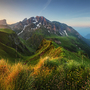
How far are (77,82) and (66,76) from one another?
0.93 metres

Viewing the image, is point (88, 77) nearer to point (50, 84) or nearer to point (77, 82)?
point (77, 82)

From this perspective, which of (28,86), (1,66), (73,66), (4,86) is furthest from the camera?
(73,66)

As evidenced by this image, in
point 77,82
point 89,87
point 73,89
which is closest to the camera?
point 89,87

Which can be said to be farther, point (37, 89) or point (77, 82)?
point (77, 82)

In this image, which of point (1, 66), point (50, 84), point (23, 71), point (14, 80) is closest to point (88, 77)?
point (50, 84)

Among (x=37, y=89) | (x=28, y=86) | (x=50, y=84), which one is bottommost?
(x=37, y=89)

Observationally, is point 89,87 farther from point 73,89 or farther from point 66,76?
point 66,76

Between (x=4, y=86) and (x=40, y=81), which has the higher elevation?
(x=4, y=86)

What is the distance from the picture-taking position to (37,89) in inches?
179

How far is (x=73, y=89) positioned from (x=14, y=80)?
3945 mm

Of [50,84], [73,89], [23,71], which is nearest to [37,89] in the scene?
[50,84]

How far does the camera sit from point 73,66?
656 centimetres

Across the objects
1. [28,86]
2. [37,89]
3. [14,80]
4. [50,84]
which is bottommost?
[37,89]

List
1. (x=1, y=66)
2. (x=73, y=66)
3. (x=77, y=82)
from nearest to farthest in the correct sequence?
(x=77, y=82)
(x=1, y=66)
(x=73, y=66)
